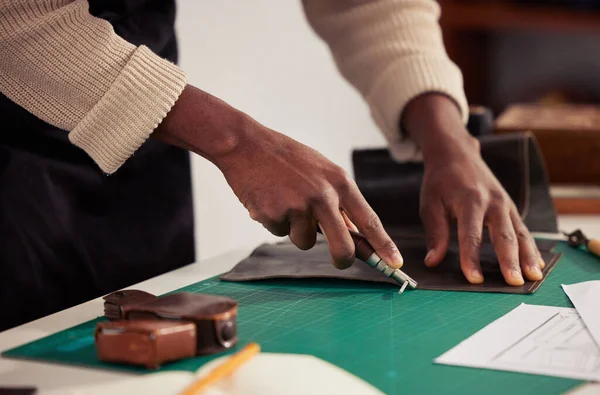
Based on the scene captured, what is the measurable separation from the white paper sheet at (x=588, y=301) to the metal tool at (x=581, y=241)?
21 centimetres

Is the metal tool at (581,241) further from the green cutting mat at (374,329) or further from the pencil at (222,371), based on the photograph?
the pencil at (222,371)

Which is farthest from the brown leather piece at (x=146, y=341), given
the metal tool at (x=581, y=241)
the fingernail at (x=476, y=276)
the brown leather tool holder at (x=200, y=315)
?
the metal tool at (x=581, y=241)

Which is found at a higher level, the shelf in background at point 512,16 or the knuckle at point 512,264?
the shelf in background at point 512,16

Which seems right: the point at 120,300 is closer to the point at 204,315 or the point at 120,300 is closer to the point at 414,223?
the point at 204,315

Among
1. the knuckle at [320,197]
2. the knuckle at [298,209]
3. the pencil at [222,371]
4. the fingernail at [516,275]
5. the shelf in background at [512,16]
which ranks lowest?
the fingernail at [516,275]

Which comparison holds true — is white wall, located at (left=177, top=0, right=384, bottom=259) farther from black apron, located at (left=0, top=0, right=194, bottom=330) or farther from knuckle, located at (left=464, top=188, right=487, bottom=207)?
knuckle, located at (left=464, top=188, right=487, bottom=207)

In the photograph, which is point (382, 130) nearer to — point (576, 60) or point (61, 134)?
point (61, 134)

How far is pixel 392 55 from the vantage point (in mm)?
1585

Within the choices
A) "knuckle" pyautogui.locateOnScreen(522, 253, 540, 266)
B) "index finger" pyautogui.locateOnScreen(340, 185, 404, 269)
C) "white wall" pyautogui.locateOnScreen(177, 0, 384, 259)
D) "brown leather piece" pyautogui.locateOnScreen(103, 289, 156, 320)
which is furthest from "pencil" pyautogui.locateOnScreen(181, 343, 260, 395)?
"white wall" pyautogui.locateOnScreen(177, 0, 384, 259)

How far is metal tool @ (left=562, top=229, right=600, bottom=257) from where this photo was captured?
4.44 feet

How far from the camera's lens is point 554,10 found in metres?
3.24

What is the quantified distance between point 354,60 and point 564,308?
76 centimetres

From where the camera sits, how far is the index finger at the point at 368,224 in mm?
1068

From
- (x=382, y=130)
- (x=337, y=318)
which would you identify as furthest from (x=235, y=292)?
(x=382, y=130)
